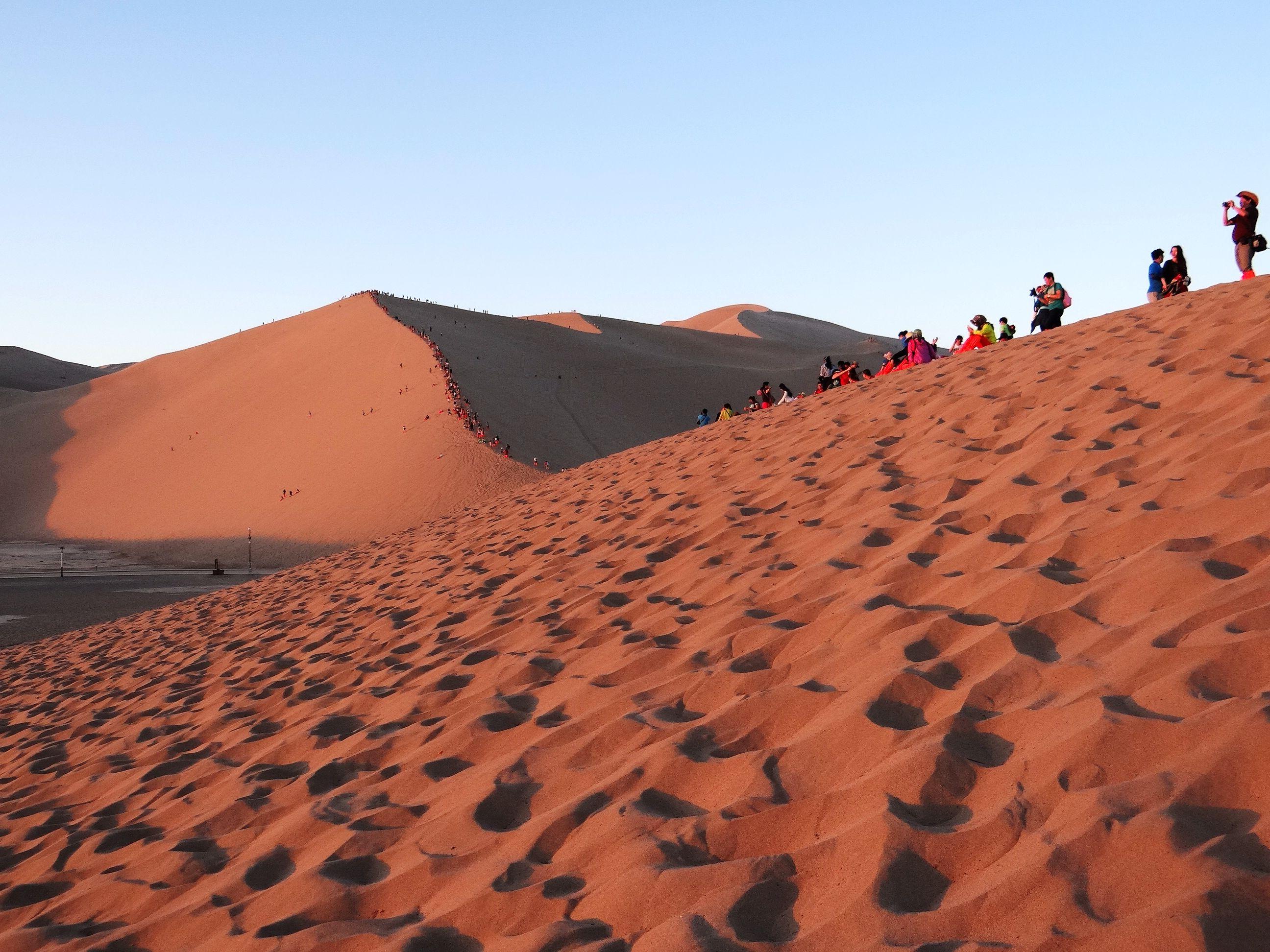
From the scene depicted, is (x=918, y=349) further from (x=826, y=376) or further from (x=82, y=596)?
(x=82, y=596)

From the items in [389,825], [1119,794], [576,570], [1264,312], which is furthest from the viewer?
[1264,312]

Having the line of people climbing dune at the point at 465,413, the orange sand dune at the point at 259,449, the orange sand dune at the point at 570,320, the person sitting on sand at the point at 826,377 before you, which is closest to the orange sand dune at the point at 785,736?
the person sitting on sand at the point at 826,377

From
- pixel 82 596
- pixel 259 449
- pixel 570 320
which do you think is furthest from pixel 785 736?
pixel 570 320

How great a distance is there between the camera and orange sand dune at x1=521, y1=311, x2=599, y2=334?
6319cm

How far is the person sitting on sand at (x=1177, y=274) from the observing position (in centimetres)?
1238

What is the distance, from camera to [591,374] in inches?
1834

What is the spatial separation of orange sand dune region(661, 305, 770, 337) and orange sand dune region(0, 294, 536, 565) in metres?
42.4

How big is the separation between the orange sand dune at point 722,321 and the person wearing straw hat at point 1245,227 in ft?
240

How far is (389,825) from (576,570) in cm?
312

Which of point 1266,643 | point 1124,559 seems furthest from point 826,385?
point 1266,643

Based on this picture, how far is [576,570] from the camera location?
21.2 ft

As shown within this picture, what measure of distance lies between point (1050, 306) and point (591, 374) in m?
34.4

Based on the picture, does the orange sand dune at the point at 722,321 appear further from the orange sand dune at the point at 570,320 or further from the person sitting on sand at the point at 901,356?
the person sitting on sand at the point at 901,356

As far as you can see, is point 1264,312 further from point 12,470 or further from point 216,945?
point 12,470
